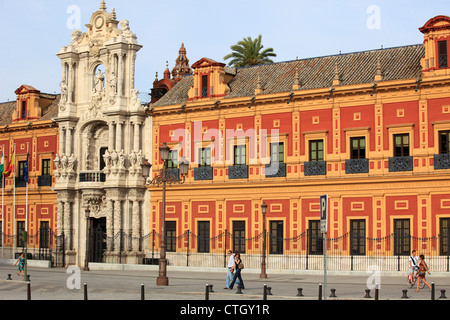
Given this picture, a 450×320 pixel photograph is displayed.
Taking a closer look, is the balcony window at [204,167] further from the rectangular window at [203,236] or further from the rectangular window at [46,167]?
the rectangular window at [46,167]

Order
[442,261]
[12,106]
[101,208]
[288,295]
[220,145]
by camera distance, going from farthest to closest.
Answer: [12,106] → [101,208] → [220,145] → [442,261] → [288,295]

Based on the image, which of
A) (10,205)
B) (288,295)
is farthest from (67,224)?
(288,295)

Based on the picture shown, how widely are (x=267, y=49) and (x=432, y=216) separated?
88.9 ft

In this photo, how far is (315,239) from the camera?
38.9 m

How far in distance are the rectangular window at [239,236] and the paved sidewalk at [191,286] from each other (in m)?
2.61

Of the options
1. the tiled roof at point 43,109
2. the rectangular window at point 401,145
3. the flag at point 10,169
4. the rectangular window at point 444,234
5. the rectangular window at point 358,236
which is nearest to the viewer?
the rectangular window at point 444,234

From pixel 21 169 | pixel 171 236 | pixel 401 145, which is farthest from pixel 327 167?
pixel 21 169

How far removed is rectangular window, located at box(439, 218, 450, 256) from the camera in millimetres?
35281

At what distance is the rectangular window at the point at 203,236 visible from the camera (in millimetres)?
42219

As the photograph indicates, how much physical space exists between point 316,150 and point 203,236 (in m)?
7.90

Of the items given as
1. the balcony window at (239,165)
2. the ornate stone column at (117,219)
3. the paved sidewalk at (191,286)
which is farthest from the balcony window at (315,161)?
the ornate stone column at (117,219)

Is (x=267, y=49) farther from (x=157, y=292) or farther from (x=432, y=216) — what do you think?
(x=157, y=292)

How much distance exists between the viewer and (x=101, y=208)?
46062 mm

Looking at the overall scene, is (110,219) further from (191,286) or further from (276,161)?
(191,286)
